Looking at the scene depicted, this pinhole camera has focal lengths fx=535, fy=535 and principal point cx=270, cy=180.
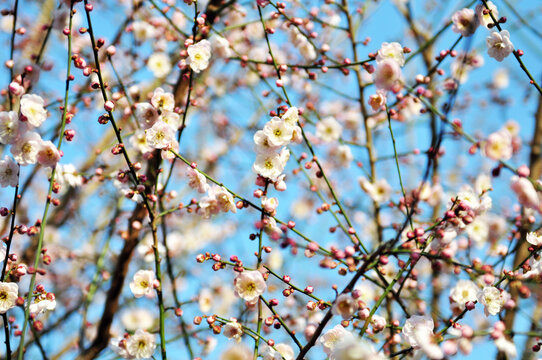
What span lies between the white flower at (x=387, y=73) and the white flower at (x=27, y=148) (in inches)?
53.4

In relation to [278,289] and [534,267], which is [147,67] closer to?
[278,289]

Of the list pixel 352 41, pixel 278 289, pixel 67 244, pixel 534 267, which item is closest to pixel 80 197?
pixel 67 244

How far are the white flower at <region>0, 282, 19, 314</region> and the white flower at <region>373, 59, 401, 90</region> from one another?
5.30 ft

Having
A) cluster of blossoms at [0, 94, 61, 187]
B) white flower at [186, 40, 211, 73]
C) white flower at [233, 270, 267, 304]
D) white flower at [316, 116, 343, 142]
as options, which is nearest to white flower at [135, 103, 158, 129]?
white flower at [186, 40, 211, 73]

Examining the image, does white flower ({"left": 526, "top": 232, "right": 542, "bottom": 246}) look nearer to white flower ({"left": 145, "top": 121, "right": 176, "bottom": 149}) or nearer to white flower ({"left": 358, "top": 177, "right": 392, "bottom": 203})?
white flower ({"left": 358, "top": 177, "right": 392, "bottom": 203})

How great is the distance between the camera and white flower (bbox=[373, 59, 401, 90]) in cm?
212

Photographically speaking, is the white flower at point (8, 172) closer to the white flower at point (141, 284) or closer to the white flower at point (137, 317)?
the white flower at point (141, 284)

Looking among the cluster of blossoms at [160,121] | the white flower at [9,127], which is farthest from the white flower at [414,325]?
the white flower at [9,127]

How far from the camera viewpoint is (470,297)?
2523 mm

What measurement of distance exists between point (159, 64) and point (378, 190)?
189cm

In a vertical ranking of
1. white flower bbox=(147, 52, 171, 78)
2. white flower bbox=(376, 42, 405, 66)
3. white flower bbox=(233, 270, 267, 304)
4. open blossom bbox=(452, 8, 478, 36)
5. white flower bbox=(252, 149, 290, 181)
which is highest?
white flower bbox=(147, 52, 171, 78)

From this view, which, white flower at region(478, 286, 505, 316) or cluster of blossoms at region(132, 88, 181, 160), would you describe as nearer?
white flower at region(478, 286, 505, 316)

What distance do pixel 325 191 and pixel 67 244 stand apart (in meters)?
2.91

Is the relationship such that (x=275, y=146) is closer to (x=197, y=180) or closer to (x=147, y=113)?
(x=197, y=180)
